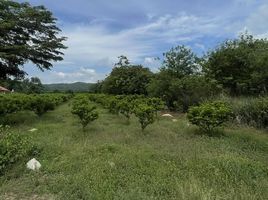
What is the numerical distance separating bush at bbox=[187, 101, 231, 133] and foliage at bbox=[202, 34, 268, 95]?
809 cm

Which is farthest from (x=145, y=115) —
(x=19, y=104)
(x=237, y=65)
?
(x=237, y=65)

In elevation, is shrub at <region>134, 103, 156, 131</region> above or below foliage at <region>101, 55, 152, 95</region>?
below

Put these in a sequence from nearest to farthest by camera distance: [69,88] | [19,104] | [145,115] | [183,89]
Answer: [145,115] → [19,104] → [183,89] → [69,88]

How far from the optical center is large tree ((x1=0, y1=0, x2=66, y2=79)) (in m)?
15.9

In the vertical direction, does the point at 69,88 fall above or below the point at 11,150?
below

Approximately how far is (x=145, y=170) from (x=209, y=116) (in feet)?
18.0

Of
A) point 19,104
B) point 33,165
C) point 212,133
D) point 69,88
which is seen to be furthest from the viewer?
point 69,88

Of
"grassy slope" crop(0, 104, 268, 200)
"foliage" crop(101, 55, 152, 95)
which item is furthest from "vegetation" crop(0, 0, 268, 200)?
"foliage" crop(101, 55, 152, 95)

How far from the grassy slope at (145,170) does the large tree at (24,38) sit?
6626 mm

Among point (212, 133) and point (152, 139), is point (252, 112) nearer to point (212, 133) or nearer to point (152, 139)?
point (212, 133)

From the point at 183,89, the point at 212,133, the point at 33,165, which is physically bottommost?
the point at 33,165

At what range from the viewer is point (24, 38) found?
55.4 ft

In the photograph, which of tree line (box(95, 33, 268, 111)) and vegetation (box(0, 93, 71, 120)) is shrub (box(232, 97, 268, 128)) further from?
vegetation (box(0, 93, 71, 120))

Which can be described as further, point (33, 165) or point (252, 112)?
point (252, 112)
